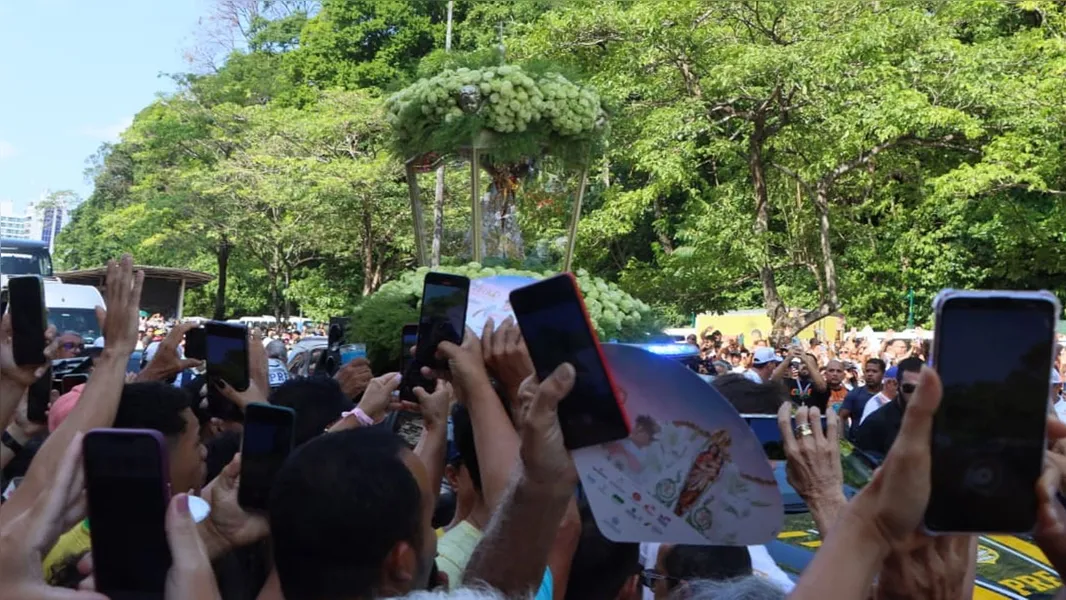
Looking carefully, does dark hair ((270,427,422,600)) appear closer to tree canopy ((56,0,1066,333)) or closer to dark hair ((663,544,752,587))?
dark hair ((663,544,752,587))

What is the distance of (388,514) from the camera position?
214 cm

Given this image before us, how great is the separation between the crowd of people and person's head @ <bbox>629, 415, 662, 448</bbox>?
0.13 m

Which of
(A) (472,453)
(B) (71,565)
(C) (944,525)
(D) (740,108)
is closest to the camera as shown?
(C) (944,525)

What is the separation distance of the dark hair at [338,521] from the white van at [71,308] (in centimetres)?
1997

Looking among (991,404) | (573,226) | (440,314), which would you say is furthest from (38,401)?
(573,226)

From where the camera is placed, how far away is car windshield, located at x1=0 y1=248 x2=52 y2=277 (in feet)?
99.0

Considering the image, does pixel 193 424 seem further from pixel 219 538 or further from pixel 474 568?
pixel 474 568

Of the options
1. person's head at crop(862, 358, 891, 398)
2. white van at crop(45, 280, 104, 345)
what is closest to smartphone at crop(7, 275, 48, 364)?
person's head at crop(862, 358, 891, 398)

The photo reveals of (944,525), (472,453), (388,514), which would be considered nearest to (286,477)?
(388,514)

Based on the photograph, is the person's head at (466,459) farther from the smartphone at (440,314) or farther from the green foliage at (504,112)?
the green foliage at (504,112)

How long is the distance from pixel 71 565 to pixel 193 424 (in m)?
0.91

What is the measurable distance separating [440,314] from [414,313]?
2.87 metres

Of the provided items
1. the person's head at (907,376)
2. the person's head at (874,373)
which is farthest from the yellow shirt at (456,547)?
the person's head at (874,373)

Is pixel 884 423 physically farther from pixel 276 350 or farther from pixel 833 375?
pixel 276 350
